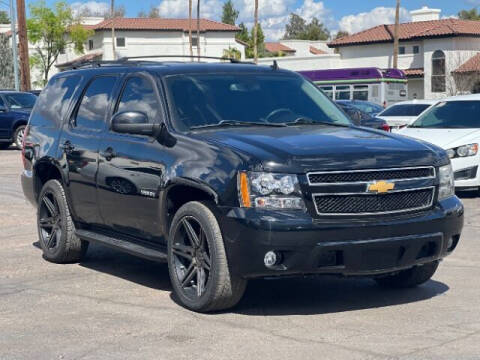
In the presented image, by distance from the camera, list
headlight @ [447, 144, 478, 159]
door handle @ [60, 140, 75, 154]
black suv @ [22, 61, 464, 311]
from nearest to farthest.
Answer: black suv @ [22, 61, 464, 311]
door handle @ [60, 140, 75, 154]
headlight @ [447, 144, 478, 159]

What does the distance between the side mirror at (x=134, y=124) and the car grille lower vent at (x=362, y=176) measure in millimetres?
1551

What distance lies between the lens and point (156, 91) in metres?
7.64

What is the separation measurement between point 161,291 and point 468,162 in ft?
24.9

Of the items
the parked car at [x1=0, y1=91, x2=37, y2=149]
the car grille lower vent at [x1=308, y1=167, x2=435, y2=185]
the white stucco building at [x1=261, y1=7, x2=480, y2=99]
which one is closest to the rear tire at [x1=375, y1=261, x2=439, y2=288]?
the car grille lower vent at [x1=308, y1=167, x2=435, y2=185]

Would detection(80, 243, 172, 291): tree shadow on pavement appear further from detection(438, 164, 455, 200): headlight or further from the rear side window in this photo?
detection(438, 164, 455, 200): headlight

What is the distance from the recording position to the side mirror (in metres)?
7.34

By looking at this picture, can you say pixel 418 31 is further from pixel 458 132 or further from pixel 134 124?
pixel 134 124

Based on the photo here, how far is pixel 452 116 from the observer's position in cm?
1516

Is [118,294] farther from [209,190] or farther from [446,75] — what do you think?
Result: [446,75]

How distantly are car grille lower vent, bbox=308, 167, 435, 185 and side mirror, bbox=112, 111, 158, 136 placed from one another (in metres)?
1.55

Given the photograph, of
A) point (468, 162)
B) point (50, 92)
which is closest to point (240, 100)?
point (50, 92)

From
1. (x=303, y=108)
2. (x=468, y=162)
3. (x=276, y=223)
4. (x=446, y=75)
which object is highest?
(x=303, y=108)

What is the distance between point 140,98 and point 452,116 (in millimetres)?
8417

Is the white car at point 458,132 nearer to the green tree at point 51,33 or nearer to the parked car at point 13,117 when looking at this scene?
the parked car at point 13,117
